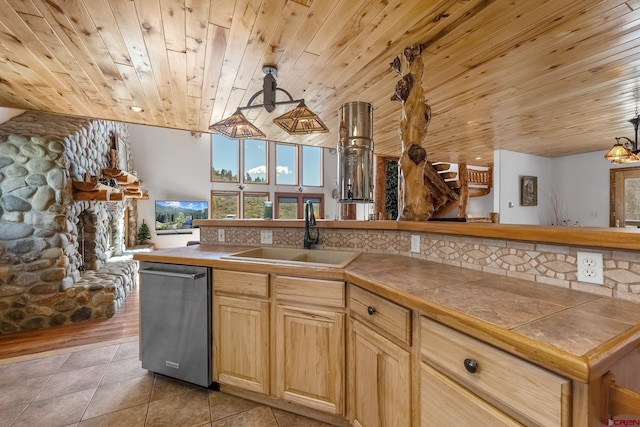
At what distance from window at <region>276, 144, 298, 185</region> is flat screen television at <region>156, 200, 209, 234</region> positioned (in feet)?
8.32

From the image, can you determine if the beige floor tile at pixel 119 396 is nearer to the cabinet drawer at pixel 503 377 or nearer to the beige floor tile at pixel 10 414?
the beige floor tile at pixel 10 414

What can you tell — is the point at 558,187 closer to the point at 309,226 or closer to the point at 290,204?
the point at 309,226

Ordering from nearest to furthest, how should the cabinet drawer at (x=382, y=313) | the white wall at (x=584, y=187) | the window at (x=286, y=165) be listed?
1. the cabinet drawer at (x=382, y=313)
2. the white wall at (x=584, y=187)
3. the window at (x=286, y=165)

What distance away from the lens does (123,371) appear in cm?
216

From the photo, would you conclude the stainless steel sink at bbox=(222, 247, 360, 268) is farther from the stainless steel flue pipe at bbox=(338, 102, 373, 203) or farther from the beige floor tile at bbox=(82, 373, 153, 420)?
the beige floor tile at bbox=(82, 373, 153, 420)

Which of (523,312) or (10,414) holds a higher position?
(523,312)

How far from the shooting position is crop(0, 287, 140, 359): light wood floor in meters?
2.59

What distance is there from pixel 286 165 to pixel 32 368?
776cm

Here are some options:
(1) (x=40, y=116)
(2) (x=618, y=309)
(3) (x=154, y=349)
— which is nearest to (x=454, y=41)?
(2) (x=618, y=309)

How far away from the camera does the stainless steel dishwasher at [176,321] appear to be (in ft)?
5.90

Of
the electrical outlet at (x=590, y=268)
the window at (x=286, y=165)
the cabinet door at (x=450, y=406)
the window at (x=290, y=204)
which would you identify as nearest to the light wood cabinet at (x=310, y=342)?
the cabinet door at (x=450, y=406)

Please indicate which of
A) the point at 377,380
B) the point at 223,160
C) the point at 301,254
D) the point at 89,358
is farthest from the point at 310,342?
the point at 223,160

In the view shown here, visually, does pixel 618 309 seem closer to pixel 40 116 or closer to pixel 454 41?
pixel 454 41

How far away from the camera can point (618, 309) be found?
85 cm
